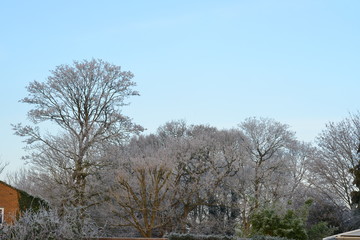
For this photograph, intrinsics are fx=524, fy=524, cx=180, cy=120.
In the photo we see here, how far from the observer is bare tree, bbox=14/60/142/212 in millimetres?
31031

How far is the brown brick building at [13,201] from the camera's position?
90.3ft

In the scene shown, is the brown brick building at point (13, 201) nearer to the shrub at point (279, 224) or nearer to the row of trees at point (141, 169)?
the row of trees at point (141, 169)

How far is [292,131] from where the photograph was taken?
1486 inches

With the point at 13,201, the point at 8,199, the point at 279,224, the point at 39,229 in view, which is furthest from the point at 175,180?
the point at 39,229

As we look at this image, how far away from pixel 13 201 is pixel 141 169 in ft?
23.9

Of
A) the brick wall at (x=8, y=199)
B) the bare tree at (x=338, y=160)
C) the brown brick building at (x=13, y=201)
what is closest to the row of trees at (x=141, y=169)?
the bare tree at (x=338, y=160)

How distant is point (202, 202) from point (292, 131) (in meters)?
8.96

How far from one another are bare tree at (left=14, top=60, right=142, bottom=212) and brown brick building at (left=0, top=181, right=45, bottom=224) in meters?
2.85

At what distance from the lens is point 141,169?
100 ft

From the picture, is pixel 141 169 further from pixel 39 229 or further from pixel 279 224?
pixel 39 229

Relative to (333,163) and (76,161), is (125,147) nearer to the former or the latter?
(76,161)

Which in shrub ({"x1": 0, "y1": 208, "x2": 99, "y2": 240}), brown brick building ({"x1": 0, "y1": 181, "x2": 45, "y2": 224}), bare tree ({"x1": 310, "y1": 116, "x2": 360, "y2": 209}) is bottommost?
shrub ({"x1": 0, "y1": 208, "x2": 99, "y2": 240})

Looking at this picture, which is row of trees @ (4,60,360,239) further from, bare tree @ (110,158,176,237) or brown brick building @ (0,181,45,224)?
brown brick building @ (0,181,45,224)

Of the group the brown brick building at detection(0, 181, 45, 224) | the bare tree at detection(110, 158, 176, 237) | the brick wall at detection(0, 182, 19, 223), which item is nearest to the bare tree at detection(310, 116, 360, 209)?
the bare tree at detection(110, 158, 176, 237)
